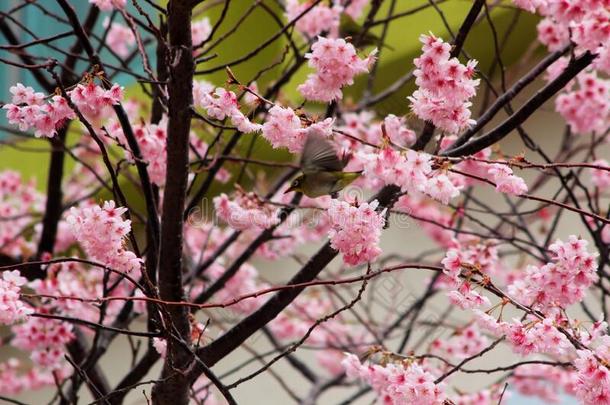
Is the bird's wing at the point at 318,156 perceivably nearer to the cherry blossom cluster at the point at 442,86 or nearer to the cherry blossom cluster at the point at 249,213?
the cherry blossom cluster at the point at 442,86

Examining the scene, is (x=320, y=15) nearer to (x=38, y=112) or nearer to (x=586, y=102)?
(x=586, y=102)

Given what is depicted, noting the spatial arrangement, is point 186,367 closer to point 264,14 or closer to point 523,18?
point 523,18

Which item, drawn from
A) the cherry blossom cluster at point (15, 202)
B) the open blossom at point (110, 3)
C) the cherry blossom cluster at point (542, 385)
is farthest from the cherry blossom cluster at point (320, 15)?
the cherry blossom cluster at point (15, 202)

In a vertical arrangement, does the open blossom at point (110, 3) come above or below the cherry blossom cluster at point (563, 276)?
above

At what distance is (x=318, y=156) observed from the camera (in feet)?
4.59

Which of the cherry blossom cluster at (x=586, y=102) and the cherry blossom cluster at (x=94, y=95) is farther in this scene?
the cherry blossom cluster at (x=586, y=102)

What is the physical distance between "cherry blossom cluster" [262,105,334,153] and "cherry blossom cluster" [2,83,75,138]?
0.33 m

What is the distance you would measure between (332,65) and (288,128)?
0.15 metres

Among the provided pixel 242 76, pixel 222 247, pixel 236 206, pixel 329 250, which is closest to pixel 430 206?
pixel 242 76

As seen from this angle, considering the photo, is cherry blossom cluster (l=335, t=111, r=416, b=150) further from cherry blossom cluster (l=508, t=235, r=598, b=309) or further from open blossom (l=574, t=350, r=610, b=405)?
open blossom (l=574, t=350, r=610, b=405)

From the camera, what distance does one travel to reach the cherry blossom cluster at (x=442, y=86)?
1.33m

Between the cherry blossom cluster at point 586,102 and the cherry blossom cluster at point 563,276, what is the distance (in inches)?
40.5

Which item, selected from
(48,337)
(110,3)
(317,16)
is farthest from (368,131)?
(48,337)

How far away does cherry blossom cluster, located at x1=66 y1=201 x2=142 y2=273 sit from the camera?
135 centimetres
